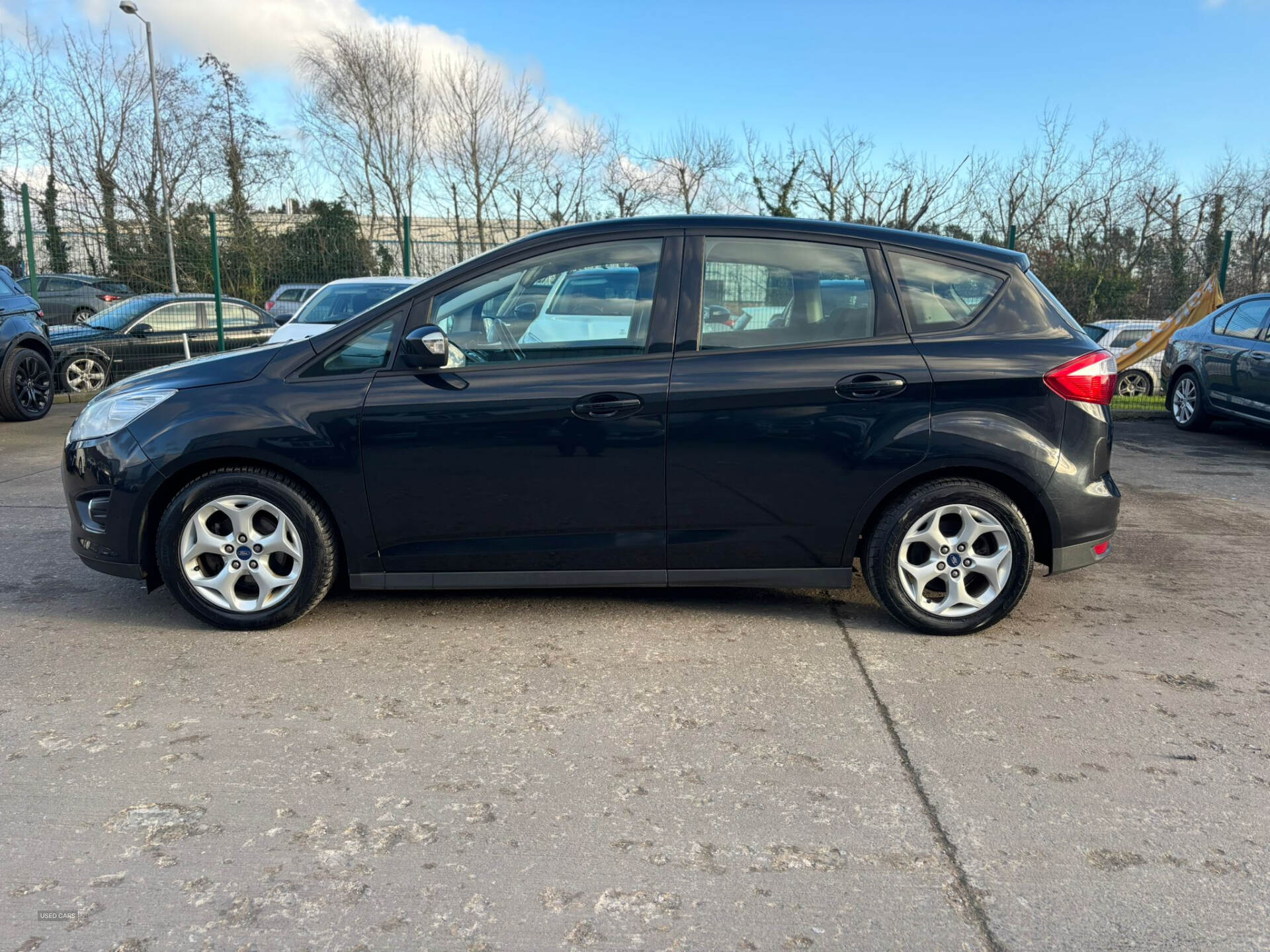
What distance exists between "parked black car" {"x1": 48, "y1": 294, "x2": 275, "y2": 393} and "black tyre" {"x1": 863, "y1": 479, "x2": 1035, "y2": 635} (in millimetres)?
11714

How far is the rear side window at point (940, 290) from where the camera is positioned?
4203mm

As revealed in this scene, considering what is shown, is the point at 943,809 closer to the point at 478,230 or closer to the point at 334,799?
the point at 334,799

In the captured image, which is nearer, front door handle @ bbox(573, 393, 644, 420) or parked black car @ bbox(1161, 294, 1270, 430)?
front door handle @ bbox(573, 393, 644, 420)

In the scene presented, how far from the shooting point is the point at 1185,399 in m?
11.0

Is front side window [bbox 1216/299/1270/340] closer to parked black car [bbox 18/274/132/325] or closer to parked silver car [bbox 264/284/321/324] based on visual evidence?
parked silver car [bbox 264/284/321/324]

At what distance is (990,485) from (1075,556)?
500 mm

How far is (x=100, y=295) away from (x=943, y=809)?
1498cm

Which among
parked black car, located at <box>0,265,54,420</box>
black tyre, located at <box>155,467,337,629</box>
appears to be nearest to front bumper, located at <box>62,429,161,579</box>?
black tyre, located at <box>155,467,337,629</box>

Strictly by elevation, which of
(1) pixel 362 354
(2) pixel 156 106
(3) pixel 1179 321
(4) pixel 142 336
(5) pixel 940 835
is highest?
(2) pixel 156 106

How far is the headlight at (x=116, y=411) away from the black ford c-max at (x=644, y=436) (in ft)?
0.06

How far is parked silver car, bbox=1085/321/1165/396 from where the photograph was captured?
581 inches

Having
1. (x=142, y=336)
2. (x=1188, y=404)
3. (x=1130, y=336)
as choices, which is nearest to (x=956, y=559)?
(x=1188, y=404)

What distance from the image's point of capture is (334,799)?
9.50 ft

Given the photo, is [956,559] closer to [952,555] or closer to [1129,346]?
[952,555]
